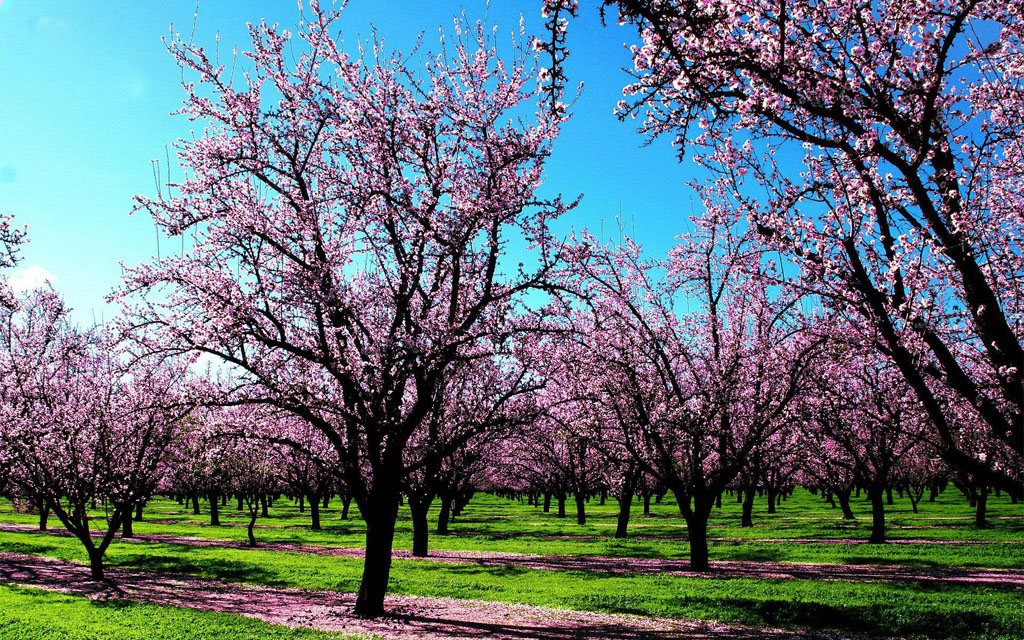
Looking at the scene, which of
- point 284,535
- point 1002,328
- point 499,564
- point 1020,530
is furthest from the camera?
point 284,535

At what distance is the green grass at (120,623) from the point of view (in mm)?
13672

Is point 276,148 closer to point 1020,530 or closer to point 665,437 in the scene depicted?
point 665,437

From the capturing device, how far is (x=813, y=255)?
9.26 m

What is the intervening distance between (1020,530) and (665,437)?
29658 mm

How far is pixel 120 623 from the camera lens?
1505 centimetres

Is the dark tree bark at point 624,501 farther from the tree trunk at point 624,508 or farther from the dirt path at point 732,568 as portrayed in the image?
the dirt path at point 732,568

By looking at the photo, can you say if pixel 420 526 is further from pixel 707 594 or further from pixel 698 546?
pixel 707 594

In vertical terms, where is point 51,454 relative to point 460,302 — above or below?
Answer: below

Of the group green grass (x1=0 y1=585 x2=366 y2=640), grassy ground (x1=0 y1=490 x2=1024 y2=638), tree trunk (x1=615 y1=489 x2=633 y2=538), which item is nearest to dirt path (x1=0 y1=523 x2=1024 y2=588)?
grassy ground (x1=0 y1=490 x2=1024 y2=638)

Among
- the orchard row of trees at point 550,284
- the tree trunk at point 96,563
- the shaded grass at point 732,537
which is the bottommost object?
the shaded grass at point 732,537

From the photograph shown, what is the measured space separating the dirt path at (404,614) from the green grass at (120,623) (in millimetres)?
880

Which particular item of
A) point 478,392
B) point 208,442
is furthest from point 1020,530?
point 208,442

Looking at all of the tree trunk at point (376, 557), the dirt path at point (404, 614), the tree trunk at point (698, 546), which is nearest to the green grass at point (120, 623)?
the dirt path at point (404, 614)

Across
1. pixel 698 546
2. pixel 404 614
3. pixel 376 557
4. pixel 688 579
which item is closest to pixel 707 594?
pixel 688 579
